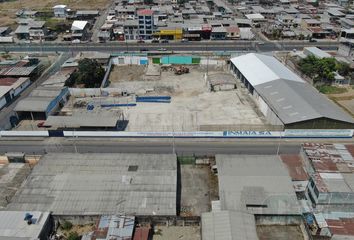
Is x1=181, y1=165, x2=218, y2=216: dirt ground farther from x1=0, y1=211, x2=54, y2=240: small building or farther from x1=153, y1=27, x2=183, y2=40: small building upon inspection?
x1=153, y1=27, x2=183, y2=40: small building

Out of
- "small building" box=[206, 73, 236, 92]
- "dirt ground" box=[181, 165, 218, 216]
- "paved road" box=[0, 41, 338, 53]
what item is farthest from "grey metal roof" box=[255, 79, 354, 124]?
"paved road" box=[0, 41, 338, 53]

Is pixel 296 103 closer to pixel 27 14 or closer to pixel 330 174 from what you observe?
pixel 330 174

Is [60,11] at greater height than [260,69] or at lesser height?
lesser

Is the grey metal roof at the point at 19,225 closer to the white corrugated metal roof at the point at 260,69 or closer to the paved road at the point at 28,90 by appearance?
the paved road at the point at 28,90

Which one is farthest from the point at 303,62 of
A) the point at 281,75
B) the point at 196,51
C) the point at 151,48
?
the point at 151,48

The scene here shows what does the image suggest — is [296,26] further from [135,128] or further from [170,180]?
[170,180]

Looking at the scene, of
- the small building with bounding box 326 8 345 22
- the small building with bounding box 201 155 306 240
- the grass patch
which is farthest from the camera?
the small building with bounding box 326 8 345 22

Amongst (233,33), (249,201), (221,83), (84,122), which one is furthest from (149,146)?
(233,33)
